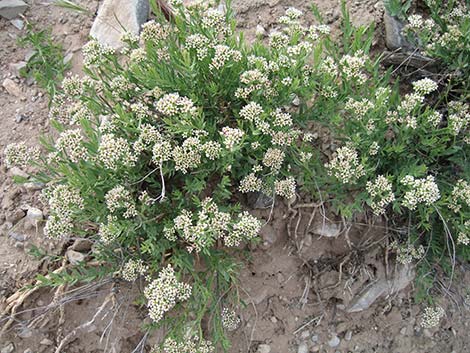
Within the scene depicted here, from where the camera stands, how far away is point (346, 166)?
3521 millimetres

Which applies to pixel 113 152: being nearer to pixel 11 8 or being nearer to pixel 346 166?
pixel 346 166

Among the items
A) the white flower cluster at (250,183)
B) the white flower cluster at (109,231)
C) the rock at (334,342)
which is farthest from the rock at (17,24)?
the rock at (334,342)

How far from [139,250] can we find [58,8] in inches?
111

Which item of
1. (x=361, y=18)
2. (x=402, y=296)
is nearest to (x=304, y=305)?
(x=402, y=296)

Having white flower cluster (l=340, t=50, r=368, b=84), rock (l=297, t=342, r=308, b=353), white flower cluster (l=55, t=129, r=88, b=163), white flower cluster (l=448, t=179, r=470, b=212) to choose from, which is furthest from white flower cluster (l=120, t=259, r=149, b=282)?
white flower cluster (l=448, t=179, r=470, b=212)

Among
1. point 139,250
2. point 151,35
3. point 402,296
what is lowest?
point 402,296

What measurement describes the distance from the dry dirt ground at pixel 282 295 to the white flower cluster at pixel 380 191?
2.05 ft

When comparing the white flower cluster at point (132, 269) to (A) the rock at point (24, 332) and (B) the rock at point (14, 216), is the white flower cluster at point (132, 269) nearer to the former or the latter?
(A) the rock at point (24, 332)

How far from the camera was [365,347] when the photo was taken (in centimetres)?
444

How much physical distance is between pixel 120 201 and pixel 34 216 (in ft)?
3.96

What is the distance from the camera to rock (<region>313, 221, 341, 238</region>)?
4.21 m

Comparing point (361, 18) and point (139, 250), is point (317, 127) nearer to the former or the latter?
point (361, 18)

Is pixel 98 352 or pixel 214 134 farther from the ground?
pixel 214 134

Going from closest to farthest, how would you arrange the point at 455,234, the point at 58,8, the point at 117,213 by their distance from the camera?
the point at 117,213, the point at 455,234, the point at 58,8
